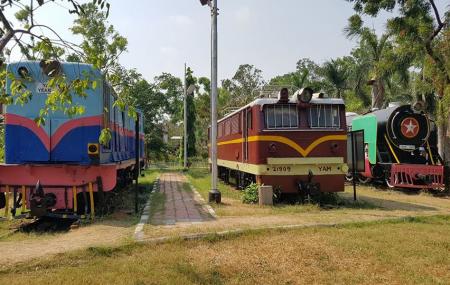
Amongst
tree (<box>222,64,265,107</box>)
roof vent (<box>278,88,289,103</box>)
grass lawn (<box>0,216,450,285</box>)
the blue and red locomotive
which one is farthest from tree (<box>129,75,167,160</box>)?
grass lawn (<box>0,216,450,285</box>)

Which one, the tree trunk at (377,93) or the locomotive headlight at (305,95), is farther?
the tree trunk at (377,93)

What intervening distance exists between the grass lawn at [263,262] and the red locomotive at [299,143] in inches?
168

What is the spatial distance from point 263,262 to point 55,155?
5.53 metres

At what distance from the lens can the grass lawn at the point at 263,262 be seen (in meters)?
5.70

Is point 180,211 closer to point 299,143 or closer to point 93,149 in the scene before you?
point 93,149

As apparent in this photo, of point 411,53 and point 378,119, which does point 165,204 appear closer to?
point 378,119

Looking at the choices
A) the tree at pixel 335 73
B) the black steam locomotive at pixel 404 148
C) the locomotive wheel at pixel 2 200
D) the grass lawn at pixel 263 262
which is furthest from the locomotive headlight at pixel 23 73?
the tree at pixel 335 73

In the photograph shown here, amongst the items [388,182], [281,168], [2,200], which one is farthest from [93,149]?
[388,182]

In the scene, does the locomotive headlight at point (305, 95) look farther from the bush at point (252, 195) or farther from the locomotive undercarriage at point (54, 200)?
the locomotive undercarriage at point (54, 200)

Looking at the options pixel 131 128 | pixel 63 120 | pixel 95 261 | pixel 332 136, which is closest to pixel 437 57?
pixel 332 136

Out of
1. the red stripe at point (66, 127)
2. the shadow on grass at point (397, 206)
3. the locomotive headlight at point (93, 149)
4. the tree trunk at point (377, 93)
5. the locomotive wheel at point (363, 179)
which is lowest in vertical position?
the shadow on grass at point (397, 206)

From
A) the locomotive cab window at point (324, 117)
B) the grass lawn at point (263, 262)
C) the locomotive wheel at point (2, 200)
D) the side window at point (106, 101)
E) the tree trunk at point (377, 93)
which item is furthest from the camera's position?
the tree trunk at point (377, 93)

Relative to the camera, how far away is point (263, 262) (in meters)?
6.39

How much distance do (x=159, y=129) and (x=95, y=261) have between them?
43.1 meters
